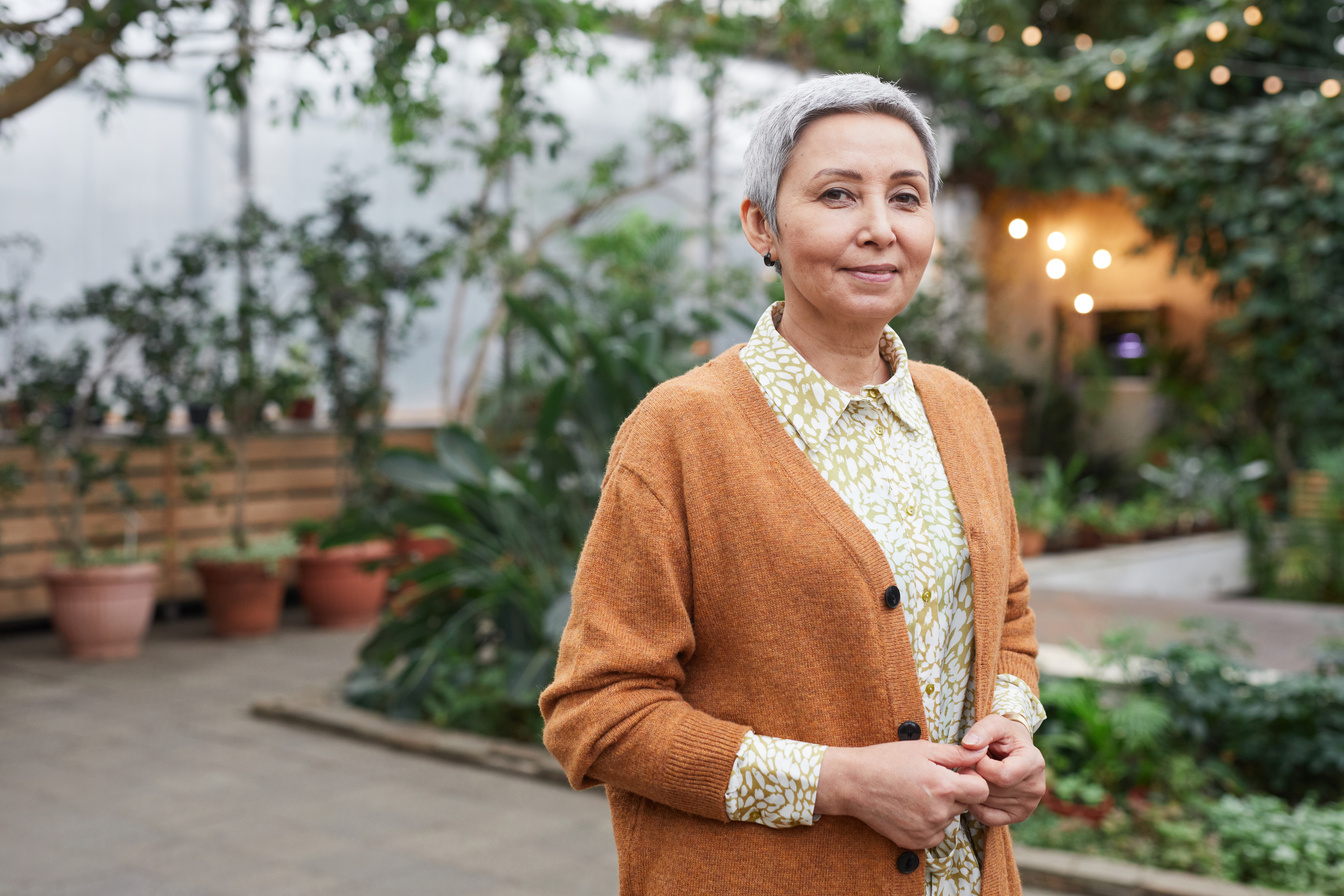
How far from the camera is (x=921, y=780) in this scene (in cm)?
112

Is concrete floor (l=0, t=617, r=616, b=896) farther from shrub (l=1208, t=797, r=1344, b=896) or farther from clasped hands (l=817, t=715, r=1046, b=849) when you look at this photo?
clasped hands (l=817, t=715, r=1046, b=849)

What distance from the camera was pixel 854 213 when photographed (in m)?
1.18

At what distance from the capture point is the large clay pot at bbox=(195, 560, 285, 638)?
662 centimetres

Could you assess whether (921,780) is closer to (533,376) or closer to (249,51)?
(249,51)

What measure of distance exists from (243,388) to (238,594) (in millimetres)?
1129

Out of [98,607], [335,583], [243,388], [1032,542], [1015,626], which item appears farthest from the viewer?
[1032,542]

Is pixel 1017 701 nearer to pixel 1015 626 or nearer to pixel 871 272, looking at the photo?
pixel 1015 626

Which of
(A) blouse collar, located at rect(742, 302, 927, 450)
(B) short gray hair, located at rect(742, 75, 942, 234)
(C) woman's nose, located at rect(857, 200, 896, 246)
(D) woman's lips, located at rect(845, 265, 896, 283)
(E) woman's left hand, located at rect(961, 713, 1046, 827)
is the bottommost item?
(E) woman's left hand, located at rect(961, 713, 1046, 827)

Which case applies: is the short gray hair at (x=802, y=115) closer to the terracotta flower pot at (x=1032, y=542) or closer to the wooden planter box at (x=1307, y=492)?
the terracotta flower pot at (x=1032, y=542)

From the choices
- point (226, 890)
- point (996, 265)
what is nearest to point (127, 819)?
point (226, 890)

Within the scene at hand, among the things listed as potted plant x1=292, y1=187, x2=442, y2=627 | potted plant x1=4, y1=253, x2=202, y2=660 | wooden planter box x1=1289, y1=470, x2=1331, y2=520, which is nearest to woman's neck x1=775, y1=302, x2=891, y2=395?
potted plant x1=4, y1=253, x2=202, y2=660

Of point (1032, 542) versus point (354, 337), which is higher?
point (354, 337)

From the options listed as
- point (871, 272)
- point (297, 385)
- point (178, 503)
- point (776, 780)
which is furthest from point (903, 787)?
point (178, 503)

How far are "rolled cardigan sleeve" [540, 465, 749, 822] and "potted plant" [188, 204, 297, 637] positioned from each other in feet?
19.1
